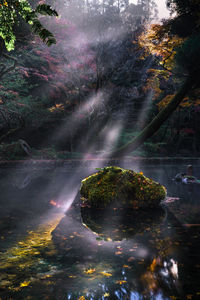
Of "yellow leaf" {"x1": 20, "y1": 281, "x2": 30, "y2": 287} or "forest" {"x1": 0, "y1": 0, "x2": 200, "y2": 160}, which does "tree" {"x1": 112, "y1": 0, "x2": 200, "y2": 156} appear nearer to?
"forest" {"x1": 0, "y1": 0, "x2": 200, "y2": 160}

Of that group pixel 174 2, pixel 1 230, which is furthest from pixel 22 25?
pixel 1 230

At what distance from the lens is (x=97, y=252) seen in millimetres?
4703

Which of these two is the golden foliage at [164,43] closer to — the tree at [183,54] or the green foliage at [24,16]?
the tree at [183,54]

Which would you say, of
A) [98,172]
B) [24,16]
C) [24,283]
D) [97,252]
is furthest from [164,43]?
[24,283]

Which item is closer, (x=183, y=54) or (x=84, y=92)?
(x=183, y=54)

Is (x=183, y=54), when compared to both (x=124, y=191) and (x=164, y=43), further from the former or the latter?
(x=124, y=191)

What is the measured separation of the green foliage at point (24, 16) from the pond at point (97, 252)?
10.1 ft

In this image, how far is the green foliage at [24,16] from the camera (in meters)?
2.37

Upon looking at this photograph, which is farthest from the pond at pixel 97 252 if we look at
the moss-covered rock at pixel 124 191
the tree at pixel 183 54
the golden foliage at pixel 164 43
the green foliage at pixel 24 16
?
the golden foliage at pixel 164 43

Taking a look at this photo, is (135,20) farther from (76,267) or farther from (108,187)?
(76,267)

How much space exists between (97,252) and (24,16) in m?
3.98

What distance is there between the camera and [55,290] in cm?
336

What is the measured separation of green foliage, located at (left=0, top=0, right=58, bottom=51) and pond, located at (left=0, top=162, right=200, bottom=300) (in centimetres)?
308

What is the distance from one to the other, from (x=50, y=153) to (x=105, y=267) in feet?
58.7
